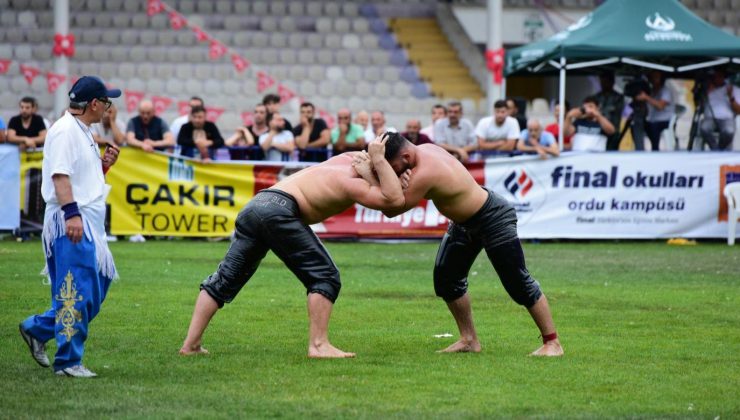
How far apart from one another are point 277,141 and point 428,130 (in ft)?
9.12

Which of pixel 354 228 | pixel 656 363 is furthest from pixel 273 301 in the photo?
pixel 354 228

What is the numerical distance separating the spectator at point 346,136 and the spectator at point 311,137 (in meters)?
0.19

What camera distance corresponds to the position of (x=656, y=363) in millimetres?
8992

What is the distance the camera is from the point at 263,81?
27938 millimetres

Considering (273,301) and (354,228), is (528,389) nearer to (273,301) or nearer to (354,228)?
(273,301)

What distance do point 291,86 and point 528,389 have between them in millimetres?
21477

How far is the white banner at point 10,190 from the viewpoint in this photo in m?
18.6

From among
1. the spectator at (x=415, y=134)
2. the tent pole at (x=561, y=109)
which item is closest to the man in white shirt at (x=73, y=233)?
the spectator at (x=415, y=134)

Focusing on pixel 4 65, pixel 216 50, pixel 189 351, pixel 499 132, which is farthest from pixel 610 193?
pixel 4 65

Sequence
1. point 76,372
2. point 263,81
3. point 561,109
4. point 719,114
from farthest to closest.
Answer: point 263,81
point 719,114
point 561,109
point 76,372

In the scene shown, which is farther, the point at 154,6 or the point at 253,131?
the point at 154,6

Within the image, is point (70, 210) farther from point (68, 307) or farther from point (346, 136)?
point (346, 136)

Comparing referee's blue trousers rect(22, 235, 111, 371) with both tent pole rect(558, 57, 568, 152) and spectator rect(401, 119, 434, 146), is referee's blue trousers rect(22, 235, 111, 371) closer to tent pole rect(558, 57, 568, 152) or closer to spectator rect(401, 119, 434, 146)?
spectator rect(401, 119, 434, 146)

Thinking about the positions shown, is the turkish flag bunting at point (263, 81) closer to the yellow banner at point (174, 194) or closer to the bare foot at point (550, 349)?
the yellow banner at point (174, 194)
